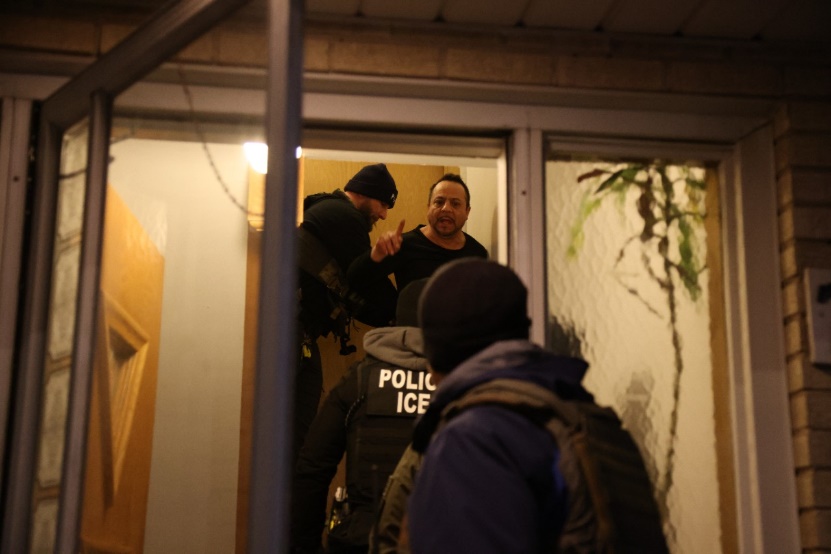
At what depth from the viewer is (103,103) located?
277 cm

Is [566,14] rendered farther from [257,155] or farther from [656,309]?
[257,155]

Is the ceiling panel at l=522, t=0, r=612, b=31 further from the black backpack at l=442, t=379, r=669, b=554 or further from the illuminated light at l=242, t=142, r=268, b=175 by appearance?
the black backpack at l=442, t=379, r=669, b=554

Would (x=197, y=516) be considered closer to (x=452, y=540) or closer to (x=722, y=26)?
(x=452, y=540)

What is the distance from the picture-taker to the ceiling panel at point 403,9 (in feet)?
11.2

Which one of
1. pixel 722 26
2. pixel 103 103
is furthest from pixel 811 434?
pixel 103 103

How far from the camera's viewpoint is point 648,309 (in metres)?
3.68

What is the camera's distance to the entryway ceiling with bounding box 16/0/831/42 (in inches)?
134

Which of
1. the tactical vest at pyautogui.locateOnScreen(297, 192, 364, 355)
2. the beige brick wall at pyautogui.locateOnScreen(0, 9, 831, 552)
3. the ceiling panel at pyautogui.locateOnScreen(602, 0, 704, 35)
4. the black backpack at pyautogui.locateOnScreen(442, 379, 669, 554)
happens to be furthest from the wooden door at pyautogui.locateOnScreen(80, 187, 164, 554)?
the ceiling panel at pyautogui.locateOnScreen(602, 0, 704, 35)

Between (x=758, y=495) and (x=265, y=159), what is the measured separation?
2.15 m

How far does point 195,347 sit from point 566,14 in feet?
5.70

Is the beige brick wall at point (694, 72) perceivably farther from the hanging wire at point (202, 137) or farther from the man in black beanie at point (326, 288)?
the man in black beanie at point (326, 288)

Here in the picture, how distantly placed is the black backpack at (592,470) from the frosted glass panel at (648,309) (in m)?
1.66

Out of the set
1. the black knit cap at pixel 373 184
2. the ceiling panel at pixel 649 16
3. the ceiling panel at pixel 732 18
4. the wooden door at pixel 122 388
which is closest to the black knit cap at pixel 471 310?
the wooden door at pixel 122 388

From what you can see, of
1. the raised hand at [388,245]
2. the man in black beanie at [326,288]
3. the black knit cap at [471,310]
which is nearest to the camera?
the black knit cap at [471,310]
